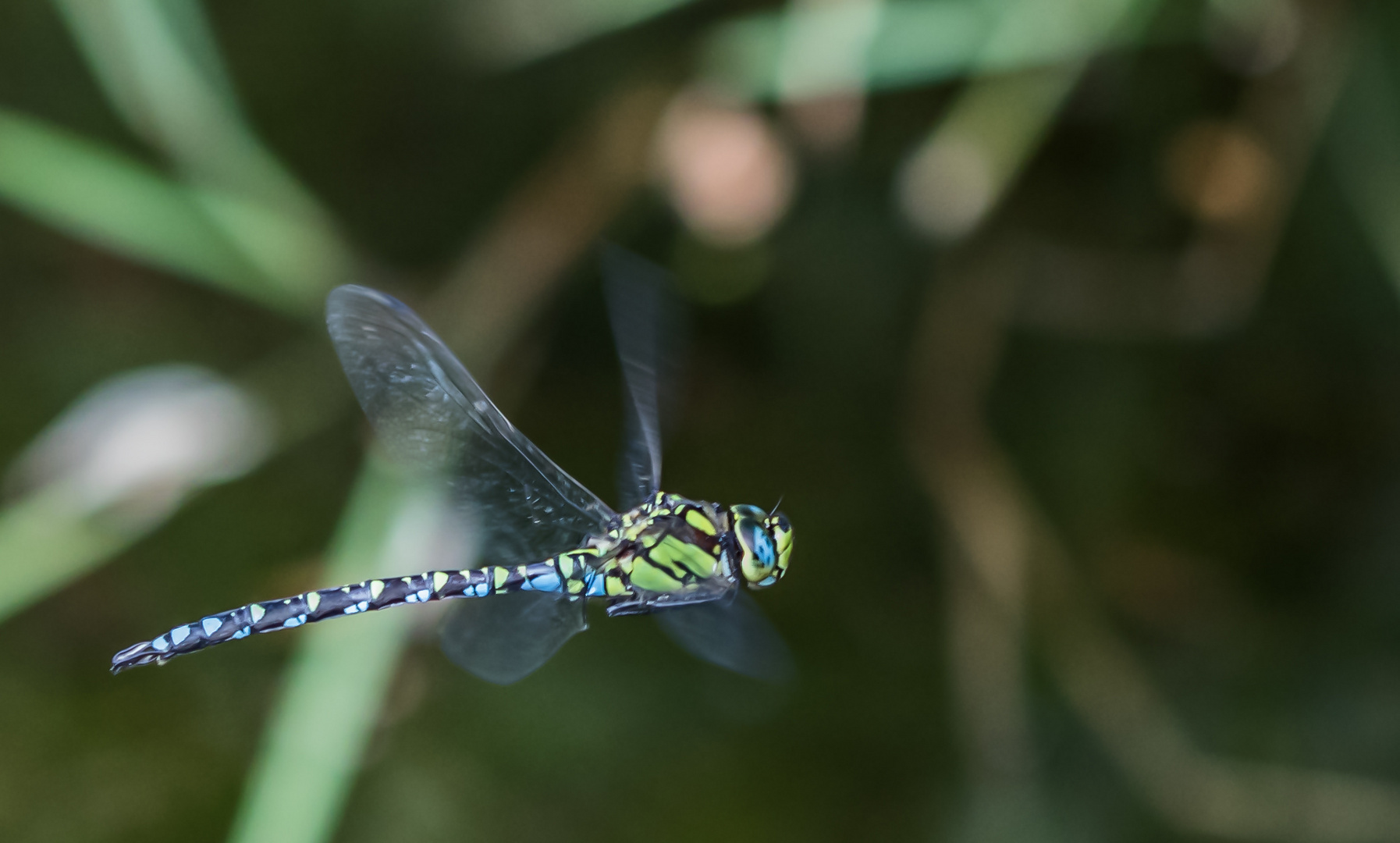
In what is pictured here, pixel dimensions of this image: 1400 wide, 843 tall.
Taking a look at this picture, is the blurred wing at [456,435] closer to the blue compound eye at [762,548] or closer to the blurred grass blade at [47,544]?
the blue compound eye at [762,548]

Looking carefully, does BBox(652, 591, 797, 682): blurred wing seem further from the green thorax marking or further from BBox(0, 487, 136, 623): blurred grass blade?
BBox(0, 487, 136, 623): blurred grass blade

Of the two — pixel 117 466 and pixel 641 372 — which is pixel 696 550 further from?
pixel 117 466

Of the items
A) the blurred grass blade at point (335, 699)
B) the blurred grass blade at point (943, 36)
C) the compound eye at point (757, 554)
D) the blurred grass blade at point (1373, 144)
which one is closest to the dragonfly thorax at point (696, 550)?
the compound eye at point (757, 554)

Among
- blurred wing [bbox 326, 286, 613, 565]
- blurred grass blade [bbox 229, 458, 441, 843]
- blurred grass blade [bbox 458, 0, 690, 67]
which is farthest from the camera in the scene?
blurred grass blade [bbox 458, 0, 690, 67]

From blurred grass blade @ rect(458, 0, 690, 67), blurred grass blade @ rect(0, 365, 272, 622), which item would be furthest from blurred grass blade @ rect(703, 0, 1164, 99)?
blurred grass blade @ rect(0, 365, 272, 622)

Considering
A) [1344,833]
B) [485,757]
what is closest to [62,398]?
[485,757]

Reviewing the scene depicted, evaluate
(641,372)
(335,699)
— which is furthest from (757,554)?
(335,699)
